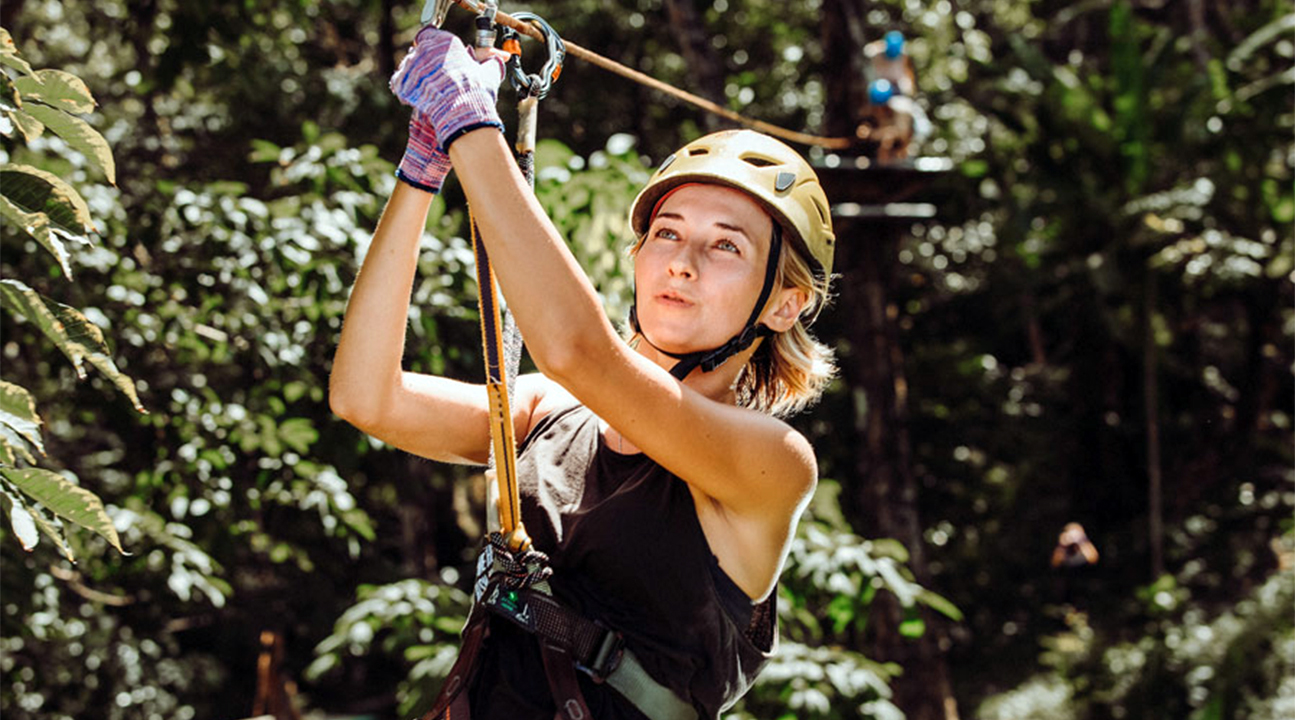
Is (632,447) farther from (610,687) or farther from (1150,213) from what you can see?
(1150,213)

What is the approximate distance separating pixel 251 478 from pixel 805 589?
2.53 m

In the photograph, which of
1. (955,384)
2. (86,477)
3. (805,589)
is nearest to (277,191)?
(86,477)

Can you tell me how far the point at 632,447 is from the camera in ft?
6.96

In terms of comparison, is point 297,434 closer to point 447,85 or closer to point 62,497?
point 62,497

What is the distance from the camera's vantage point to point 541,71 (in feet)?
6.86

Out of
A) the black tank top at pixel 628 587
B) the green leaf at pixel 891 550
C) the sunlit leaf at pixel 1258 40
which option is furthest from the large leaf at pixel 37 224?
the sunlit leaf at pixel 1258 40

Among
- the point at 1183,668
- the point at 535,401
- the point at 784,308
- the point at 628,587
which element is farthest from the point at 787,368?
the point at 1183,668

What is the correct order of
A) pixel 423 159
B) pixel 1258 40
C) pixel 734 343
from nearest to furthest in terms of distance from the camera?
pixel 423 159, pixel 734 343, pixel 1258 40

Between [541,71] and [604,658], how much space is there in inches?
36.8

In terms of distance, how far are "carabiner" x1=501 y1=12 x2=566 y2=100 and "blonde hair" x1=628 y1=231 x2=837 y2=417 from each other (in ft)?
1.24

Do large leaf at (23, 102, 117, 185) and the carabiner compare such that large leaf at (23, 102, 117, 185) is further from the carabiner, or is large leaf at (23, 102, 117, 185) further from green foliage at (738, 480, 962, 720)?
green foliage at (738, 480, 962, 720)

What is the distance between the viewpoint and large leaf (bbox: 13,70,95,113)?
211 cm

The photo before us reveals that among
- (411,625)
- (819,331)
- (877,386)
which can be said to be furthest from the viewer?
(819,331)

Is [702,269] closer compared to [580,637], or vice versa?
[580,637]
